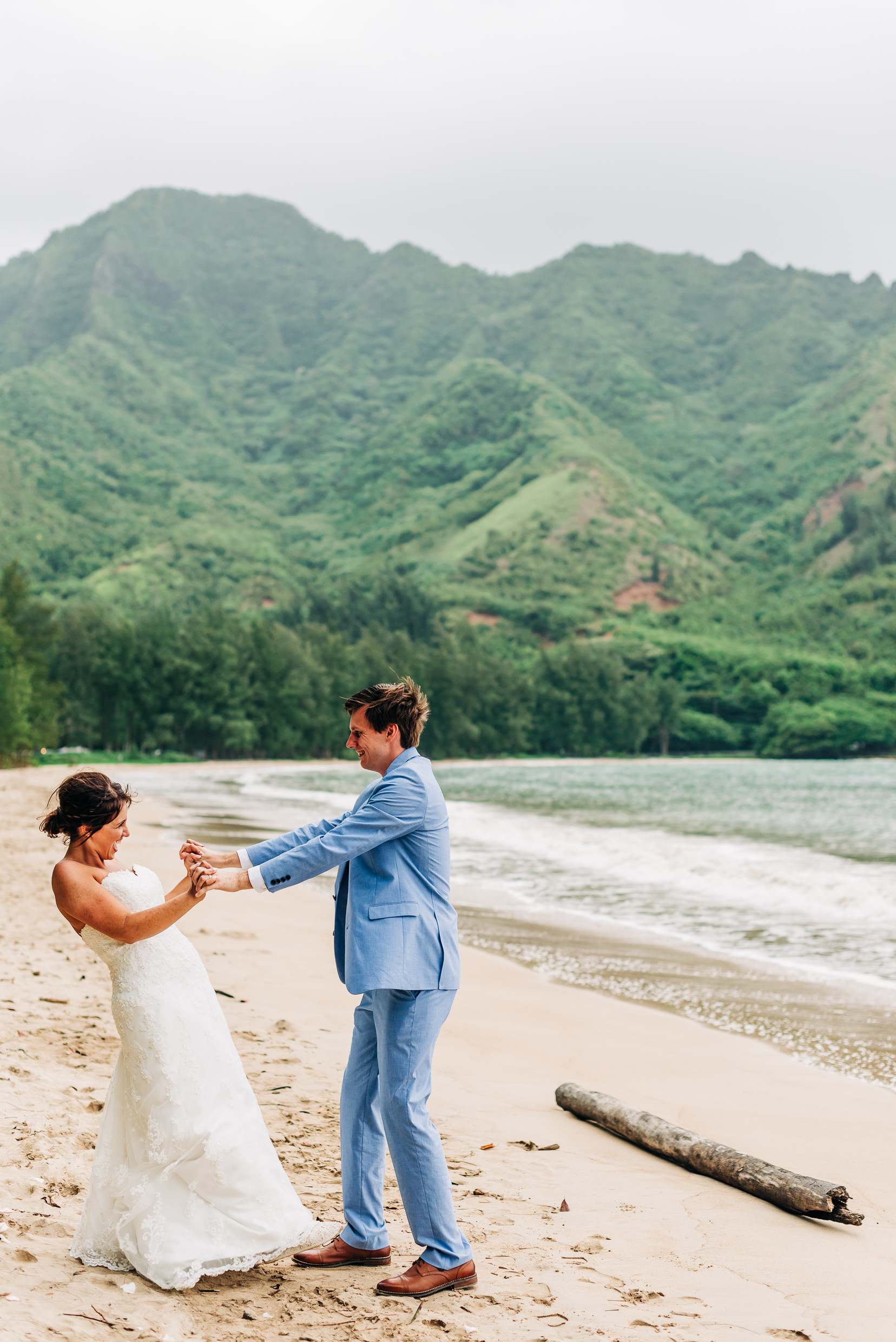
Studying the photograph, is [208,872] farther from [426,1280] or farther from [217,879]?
[426,1280]

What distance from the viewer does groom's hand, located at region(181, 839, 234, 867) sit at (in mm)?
4180

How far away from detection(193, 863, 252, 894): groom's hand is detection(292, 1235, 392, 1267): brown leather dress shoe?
1.49 m

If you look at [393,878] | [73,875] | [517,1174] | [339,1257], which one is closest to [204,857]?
[73,875]

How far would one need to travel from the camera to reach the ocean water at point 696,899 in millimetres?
9922

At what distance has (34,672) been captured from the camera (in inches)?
2569

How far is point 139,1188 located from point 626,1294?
188 centimetres

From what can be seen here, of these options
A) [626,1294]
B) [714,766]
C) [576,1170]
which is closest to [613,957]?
[576,1170]

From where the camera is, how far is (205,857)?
168 inches

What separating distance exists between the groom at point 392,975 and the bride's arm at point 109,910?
7.2 inches

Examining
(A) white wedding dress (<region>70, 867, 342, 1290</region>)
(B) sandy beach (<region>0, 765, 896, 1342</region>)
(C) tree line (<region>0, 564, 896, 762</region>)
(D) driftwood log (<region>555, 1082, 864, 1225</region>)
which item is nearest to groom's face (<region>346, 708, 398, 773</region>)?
(A) white wedding dress (<region>70, 867, 342, 1290</region>)

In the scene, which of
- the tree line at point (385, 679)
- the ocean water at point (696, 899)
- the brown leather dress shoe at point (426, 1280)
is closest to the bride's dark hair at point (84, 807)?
the brown leather dress shoe at point (426, 1280)

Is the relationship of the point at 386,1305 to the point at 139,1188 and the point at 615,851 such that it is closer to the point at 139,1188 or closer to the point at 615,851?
the point at 139,1188

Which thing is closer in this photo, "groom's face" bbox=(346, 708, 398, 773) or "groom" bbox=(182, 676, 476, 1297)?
"groom" bbox=(182, 676, 476, 1297)

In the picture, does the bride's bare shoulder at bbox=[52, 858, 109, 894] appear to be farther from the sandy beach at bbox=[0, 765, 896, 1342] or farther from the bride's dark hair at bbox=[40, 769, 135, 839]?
the sandy beach at bbox=[0, 765, 896, 1342]
